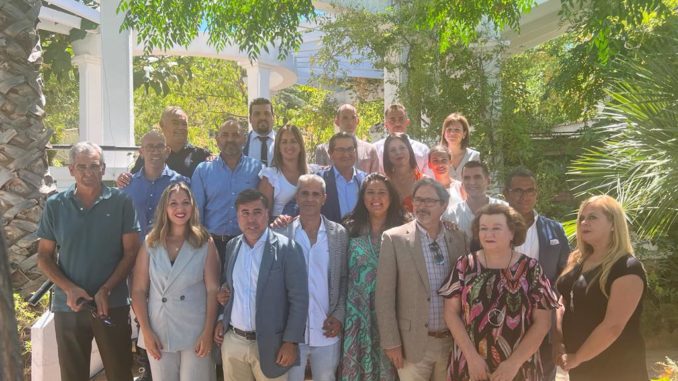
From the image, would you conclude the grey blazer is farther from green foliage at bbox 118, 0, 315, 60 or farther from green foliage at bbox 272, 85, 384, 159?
green foliage at bbox 272, 85, 384, 159

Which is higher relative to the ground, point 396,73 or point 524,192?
point 396,73

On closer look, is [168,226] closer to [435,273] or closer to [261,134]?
[261,134]

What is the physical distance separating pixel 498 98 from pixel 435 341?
830 centimetres

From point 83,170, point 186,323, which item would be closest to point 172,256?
point 186,323

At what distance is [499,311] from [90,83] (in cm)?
1260

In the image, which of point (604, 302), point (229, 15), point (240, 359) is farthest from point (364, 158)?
point (229, 15)

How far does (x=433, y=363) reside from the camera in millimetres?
4938

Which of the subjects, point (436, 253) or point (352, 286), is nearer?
point (436, 253)

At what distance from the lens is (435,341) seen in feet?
16.1

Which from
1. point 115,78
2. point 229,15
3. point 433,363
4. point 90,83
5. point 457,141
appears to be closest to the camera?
point 433,363

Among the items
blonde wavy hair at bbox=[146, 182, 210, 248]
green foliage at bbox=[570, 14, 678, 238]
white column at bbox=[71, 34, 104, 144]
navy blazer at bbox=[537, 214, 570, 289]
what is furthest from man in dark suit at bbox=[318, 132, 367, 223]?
white column at bbox=[71, 34, 104, 144]

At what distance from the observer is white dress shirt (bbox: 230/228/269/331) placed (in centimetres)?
497

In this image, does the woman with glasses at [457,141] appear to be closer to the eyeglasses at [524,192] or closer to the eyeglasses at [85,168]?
the eyeglasses at [524,192]

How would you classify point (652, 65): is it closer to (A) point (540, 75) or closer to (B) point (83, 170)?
(B) point (83, 170)
